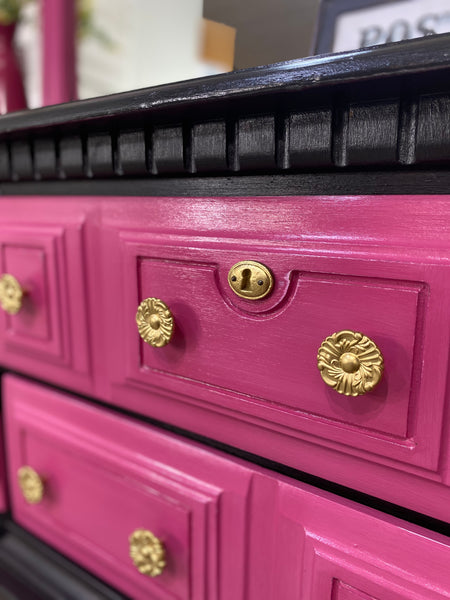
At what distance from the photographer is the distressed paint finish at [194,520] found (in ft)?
0.91

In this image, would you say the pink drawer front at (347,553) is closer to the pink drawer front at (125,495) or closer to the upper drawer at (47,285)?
the pink drawer front at (125,495)

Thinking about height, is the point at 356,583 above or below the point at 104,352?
below

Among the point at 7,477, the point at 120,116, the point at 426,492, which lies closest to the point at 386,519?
the point at 426,492

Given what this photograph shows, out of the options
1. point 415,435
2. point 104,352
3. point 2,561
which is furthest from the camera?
point 2,561

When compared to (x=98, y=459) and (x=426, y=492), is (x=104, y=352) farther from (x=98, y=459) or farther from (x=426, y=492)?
(x=426, y=492)

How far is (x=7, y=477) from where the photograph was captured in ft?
1.74

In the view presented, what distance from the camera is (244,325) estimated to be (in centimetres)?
31

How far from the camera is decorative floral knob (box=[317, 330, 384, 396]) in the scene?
0.82 ft

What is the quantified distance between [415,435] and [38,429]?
0.38 m

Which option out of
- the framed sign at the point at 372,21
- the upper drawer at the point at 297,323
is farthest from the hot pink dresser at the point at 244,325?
the framed sign at the point at 372,21

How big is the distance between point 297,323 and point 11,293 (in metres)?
0.31

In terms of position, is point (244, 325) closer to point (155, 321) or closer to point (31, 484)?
point (155, 321)

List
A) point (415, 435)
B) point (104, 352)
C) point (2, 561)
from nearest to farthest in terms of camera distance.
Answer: point (415, 435)
point (104, 352)
point (2, 561)

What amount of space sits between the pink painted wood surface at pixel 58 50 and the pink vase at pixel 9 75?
0.05 metres
